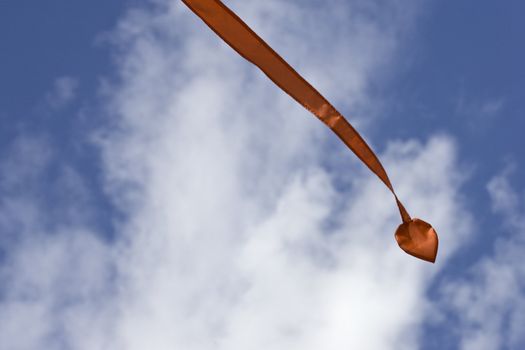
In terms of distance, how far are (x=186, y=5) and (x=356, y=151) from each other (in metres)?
2.45

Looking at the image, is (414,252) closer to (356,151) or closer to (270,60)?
(356,151)

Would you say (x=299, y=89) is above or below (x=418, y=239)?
above

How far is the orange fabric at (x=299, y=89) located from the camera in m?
12.4

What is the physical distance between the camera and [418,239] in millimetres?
12953

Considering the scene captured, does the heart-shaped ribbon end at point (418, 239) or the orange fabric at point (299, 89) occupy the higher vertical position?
the orange fabric at point (299, 89)

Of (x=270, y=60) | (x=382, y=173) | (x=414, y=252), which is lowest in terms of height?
(x=414, y=252)

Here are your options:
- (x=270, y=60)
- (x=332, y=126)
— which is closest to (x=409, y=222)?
(x=332, y=126)

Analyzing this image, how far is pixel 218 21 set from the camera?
1242 cm

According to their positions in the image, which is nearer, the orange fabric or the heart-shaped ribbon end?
the orange fabric

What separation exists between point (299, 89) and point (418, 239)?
2078 mm

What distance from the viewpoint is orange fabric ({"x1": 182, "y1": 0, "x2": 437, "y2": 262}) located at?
1241 centimetres

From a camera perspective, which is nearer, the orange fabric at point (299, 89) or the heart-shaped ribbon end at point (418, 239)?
the orange fabric at point (299, 89)

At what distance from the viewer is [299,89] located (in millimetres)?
12859

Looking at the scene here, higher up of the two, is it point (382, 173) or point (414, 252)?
point (382, 173)
